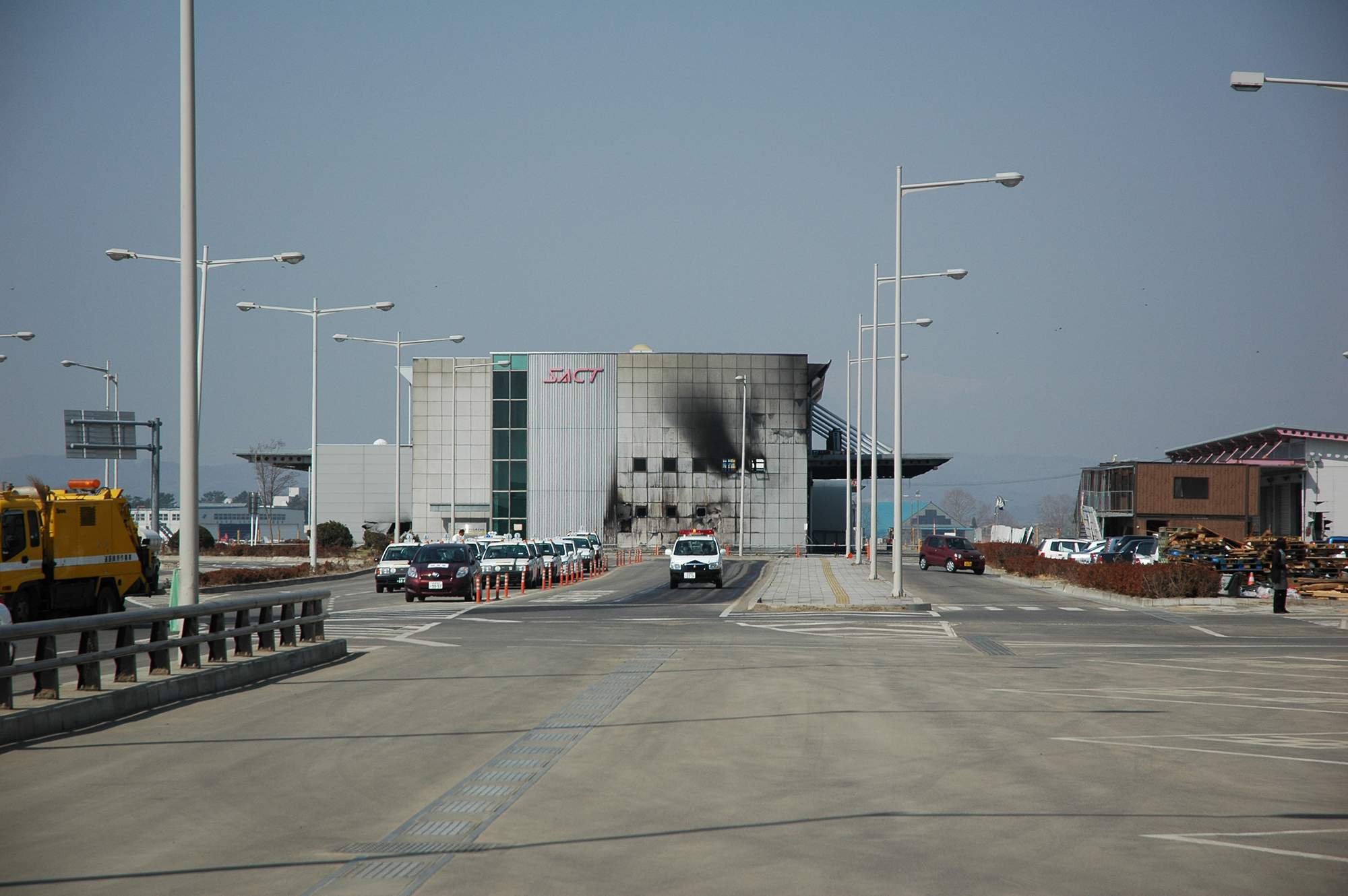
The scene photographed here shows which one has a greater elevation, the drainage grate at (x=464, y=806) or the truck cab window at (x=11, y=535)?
the truck cab window at (x=11, y=535)

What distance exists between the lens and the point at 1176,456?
319 ft

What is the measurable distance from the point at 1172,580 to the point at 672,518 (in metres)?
56.6

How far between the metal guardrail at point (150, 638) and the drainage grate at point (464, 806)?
4549mm

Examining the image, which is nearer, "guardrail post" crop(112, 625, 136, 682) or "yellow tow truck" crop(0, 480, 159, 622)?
"guardrail post" crop(112, 625, 136, 682)

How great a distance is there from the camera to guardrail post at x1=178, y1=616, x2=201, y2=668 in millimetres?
13633

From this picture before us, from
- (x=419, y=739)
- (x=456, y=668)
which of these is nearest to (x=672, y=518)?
(x=456, y=668)

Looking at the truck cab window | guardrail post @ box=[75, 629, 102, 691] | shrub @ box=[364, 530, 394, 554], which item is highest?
the truck cab window

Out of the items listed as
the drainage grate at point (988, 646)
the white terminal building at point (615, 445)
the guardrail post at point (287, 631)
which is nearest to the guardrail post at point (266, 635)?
the guardrail post at point (287, 631)

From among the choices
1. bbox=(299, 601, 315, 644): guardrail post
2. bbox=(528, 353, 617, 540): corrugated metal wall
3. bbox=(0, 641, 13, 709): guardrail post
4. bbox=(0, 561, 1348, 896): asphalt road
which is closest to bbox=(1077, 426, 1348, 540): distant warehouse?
bbox=(528, 353, 617, 540): corrugated metal wall

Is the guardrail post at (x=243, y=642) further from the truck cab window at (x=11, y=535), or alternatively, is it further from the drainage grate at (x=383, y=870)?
the truck cab window at (x=11, y=535)

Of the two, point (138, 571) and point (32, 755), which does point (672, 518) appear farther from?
point (32, 755)

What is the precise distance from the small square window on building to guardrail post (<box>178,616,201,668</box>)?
75504mm

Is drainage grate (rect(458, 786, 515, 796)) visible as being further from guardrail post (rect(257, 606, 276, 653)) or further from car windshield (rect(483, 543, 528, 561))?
car windshield (rect(483, 543, 528, 561))

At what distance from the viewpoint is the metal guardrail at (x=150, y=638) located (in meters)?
10.7
